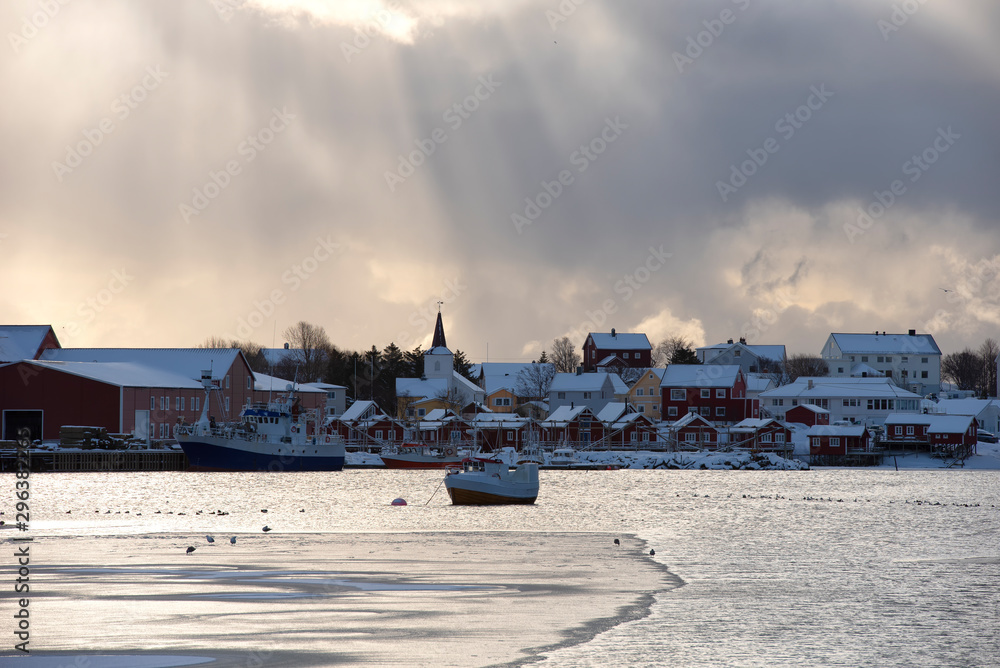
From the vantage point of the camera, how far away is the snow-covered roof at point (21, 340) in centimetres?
10862

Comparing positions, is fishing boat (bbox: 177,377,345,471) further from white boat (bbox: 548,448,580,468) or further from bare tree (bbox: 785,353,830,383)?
bare tree (bbox: 785,353,830,383)

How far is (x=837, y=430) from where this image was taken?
119938 mm

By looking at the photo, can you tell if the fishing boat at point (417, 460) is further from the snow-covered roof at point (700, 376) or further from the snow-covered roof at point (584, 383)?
the snow-covered roof at point (584, 383)

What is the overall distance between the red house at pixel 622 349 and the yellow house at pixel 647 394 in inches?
1142

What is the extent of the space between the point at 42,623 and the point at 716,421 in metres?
119

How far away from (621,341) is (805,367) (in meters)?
28.4

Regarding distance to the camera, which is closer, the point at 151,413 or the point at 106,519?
the point at 106,519

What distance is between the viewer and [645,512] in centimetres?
4525

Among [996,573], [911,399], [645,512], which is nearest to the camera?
[996,573]

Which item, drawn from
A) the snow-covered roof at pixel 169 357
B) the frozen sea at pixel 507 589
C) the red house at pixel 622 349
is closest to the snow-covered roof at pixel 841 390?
the red house at pixel 622 349

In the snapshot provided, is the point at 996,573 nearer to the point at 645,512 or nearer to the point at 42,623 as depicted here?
the point at 42,623

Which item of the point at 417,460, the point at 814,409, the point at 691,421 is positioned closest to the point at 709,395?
the point at 691,421

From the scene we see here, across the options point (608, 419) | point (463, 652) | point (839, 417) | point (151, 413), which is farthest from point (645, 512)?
point (839, 417)

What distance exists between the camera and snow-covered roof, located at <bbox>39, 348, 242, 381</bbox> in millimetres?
105062
